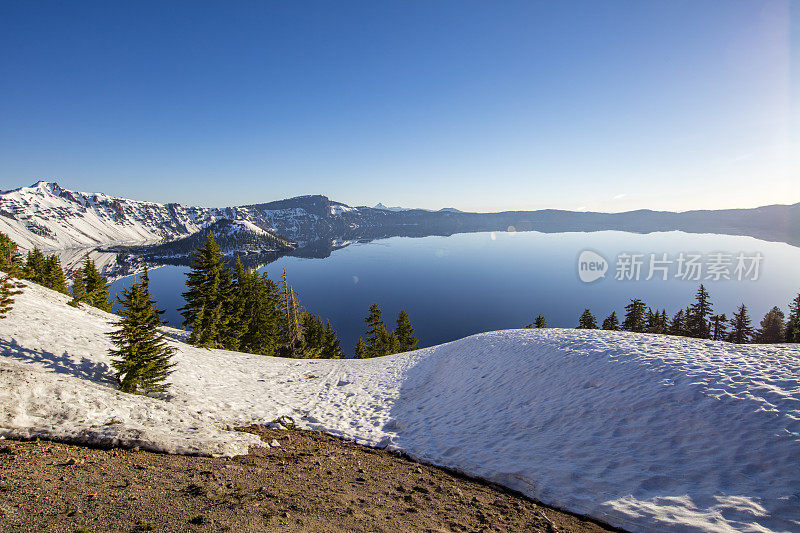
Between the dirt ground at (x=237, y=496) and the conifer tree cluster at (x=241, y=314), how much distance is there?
17.7 meters

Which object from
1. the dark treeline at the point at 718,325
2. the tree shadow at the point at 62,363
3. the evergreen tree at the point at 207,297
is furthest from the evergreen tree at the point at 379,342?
the dark treeline at the point at 718,325

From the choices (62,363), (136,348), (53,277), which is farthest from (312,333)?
(136,348)

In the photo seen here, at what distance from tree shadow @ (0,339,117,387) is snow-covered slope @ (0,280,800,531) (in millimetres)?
66

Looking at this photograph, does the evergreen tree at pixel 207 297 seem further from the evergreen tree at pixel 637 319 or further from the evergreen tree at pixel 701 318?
the evergreen tree at pixel 701 318

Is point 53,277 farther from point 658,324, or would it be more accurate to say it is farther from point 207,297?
point 658,324

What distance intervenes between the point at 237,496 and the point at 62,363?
11.7 meters

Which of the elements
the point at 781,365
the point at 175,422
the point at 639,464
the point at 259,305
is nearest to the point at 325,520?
the point at 175,422

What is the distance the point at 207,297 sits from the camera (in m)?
25.0

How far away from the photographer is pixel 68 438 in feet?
25.8

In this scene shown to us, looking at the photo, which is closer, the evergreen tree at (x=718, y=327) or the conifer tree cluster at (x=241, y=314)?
the conifer tree cluster at (x=241, y=314)

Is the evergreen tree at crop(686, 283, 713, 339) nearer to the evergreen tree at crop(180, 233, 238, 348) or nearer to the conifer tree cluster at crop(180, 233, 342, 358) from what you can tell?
the conifer tree cluster at crop(180, 233, 342, 358)

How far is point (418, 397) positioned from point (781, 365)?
13829 mm

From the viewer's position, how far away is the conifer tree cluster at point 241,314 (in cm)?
2464

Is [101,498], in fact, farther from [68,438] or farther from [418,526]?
[418,526]
